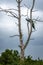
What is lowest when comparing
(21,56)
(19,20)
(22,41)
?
(21,56)

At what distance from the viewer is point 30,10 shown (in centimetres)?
1199

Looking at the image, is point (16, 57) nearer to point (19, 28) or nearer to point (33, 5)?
point (19, 28)

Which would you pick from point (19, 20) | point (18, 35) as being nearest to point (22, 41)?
point (18, 35)

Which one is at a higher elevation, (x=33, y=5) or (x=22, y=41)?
(x=33, y=5)

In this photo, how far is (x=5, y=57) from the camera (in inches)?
416

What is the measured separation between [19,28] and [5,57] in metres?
1.83

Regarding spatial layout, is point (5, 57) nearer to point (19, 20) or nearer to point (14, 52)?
point (14, 52)

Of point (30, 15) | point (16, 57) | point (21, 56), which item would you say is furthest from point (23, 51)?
point (30, 15)

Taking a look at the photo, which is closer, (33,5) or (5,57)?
Answer: (5,57)

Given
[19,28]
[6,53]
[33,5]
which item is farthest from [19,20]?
[6,53]

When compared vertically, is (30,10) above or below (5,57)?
above

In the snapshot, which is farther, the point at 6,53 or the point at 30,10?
the point at 30,10

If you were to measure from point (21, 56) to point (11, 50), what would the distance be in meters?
0.83

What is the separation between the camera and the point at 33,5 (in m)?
12.0
